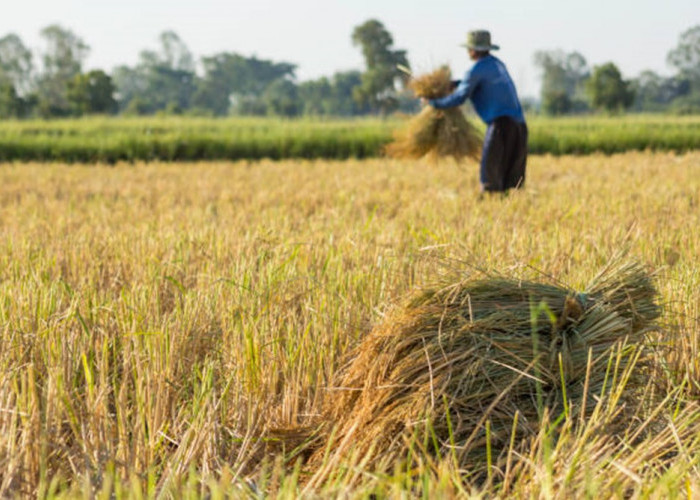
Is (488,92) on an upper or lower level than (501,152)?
upper

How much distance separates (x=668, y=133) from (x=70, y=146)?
39.0 feet

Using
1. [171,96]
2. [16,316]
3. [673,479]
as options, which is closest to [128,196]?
[16,316]

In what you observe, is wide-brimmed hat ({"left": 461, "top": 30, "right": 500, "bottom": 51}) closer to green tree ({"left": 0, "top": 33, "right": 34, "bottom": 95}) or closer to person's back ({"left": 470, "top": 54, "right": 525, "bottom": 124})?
person's back ({"left": 470, "top": 54, "right": 525, "bottom": 124})

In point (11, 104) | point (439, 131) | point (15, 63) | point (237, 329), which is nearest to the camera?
point (237, 329)

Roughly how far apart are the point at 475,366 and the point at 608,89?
4613 centimetres

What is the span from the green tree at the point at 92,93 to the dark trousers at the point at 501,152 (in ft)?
116

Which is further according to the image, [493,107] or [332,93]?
[332,93]

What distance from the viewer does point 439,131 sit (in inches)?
259

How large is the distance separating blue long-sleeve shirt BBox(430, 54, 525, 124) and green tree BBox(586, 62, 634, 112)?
131 feet

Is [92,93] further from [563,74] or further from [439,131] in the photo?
[563,74]

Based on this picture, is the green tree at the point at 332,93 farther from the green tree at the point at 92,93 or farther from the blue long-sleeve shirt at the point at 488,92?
the blue long-sleeve shirt at the point at 488,92

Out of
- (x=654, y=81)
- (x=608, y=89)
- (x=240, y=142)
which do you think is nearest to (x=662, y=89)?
(x=654, y=81)

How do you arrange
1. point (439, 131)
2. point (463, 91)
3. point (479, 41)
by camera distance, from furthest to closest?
1. point (439, 131)
2. point (479, 41)
3. point (463, 91)

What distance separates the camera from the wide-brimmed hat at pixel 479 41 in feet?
19.5
